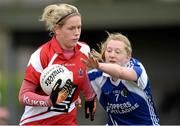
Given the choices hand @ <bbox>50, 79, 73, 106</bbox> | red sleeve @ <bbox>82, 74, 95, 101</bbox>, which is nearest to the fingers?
hand @ <bbox>50, 79, 73, 106</bbox>

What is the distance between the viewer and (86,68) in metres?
6.57

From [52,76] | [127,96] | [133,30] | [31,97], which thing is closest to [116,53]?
[127,96]

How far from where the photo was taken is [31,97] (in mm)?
6277

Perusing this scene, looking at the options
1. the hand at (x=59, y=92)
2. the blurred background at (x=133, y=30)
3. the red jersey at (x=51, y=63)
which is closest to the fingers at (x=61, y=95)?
the hand at (x=59, y=92)

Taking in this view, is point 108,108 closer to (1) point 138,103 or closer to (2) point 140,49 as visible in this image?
(1) point 138,103

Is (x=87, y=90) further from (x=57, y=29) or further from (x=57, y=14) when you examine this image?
(x=57, y=14)

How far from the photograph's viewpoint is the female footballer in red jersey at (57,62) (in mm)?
6336

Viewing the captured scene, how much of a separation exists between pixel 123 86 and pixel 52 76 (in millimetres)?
752

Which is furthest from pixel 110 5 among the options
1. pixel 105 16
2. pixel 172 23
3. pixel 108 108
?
pixel 108 108

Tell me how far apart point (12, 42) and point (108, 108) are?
13.7 m

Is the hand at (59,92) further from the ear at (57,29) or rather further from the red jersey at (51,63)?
the ear at (57,29)

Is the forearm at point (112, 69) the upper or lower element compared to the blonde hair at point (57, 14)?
lower

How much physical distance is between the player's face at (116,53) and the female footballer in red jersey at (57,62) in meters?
0.21

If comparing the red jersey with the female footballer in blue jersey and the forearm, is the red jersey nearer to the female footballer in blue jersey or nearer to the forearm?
the female footballer in blue jersey
